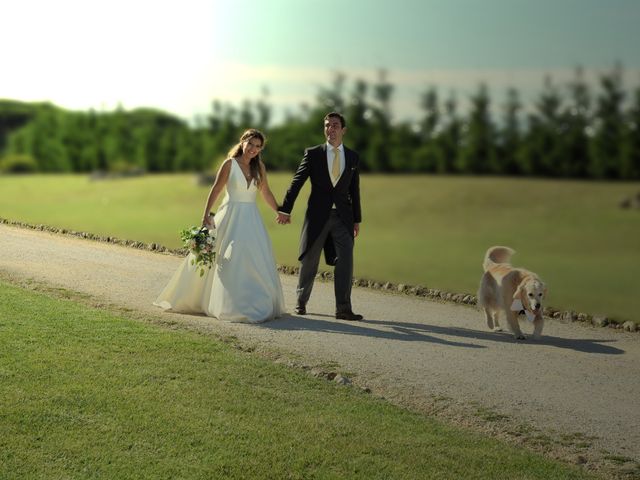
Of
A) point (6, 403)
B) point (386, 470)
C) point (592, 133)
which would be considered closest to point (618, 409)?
point (386, 470)

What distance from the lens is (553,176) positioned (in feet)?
89.0

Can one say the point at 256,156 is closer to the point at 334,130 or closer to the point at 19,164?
the point at 334,130

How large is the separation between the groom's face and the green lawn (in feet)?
9.78

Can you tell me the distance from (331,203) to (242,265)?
4.17 ft

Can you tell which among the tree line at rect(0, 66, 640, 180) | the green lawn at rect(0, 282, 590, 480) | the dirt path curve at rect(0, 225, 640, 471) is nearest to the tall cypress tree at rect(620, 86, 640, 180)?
the tree line at rect(0, 66, 640, 180)

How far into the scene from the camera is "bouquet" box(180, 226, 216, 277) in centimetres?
1105

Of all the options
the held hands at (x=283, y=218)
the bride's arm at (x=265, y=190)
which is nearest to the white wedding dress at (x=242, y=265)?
the bride's arm at (x=265, y=190)

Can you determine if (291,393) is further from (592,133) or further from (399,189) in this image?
(399,189)

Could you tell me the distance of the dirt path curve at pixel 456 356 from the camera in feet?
26.2

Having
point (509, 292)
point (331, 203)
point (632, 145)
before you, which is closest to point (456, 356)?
point (509, 292)

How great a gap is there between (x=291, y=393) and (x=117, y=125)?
2943 centimetres

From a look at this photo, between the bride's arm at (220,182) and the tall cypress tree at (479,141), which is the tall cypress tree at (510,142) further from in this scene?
the bride's arm at (220,182)

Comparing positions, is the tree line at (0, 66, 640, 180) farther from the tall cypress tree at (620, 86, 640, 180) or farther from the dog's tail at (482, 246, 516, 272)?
the dog's tail at (482, 246, 516, 272)

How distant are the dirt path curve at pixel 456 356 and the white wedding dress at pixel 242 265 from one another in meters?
0.28
